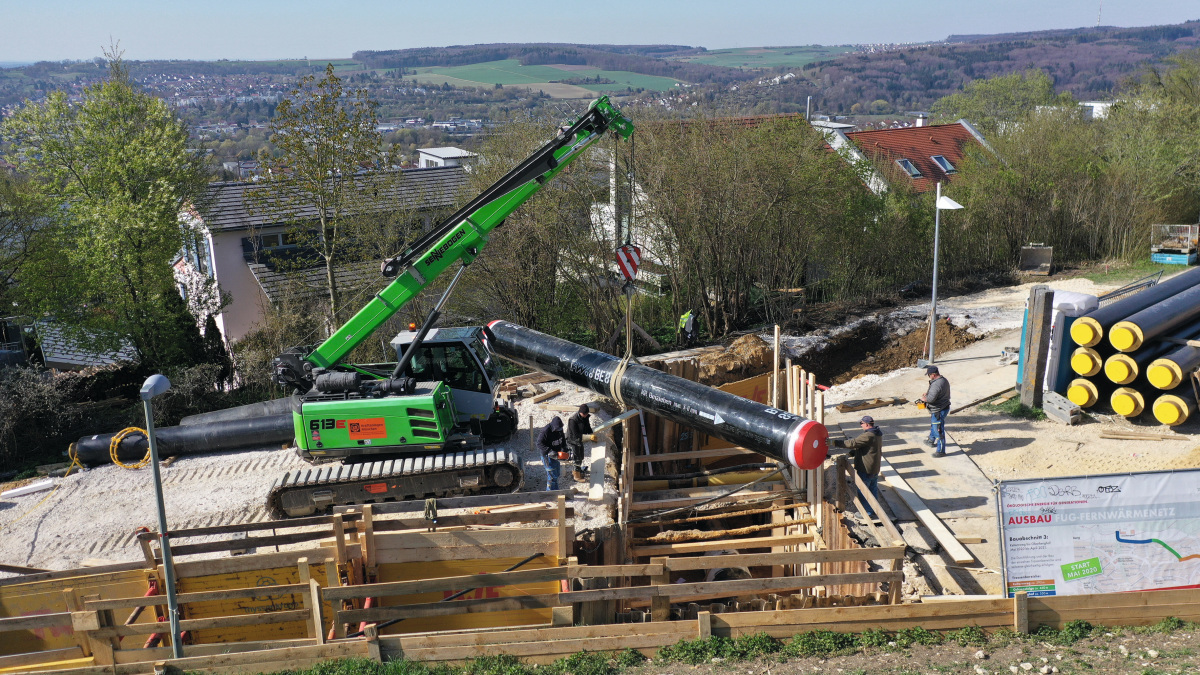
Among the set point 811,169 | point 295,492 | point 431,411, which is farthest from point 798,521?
point 811,169

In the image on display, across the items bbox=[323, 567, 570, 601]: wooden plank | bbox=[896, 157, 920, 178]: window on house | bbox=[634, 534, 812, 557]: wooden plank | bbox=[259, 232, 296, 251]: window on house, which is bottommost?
bbox=[634, 534, 812, 557]: wooden plank

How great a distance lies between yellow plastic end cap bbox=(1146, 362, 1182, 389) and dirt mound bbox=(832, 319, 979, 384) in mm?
5392

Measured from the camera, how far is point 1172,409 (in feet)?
43.6

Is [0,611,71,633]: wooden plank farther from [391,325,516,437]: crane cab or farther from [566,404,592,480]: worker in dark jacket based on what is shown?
[566,404,592,480]: worker in dark jacket

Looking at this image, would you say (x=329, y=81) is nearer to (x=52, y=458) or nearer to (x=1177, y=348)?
(x=52, y=458)

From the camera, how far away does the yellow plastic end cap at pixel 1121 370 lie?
44.7ft

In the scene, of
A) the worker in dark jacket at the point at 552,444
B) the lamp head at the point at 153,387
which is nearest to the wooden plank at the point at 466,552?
the worker in dark jacket at the point at 552,444

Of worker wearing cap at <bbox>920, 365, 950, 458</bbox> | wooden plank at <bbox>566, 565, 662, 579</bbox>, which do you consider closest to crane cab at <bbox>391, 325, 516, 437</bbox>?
wooden plank at <bbox>566, 565, 662, 579</bbox>

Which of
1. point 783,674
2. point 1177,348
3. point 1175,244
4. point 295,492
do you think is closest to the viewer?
point 783,674

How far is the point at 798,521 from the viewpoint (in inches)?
407

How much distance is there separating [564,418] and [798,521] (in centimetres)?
622

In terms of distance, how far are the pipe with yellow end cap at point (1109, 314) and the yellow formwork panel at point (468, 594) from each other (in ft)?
33.1

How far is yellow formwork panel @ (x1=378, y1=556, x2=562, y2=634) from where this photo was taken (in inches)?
371

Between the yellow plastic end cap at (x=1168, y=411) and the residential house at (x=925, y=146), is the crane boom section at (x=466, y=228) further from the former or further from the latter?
the residential house at (x=925, y=146)
